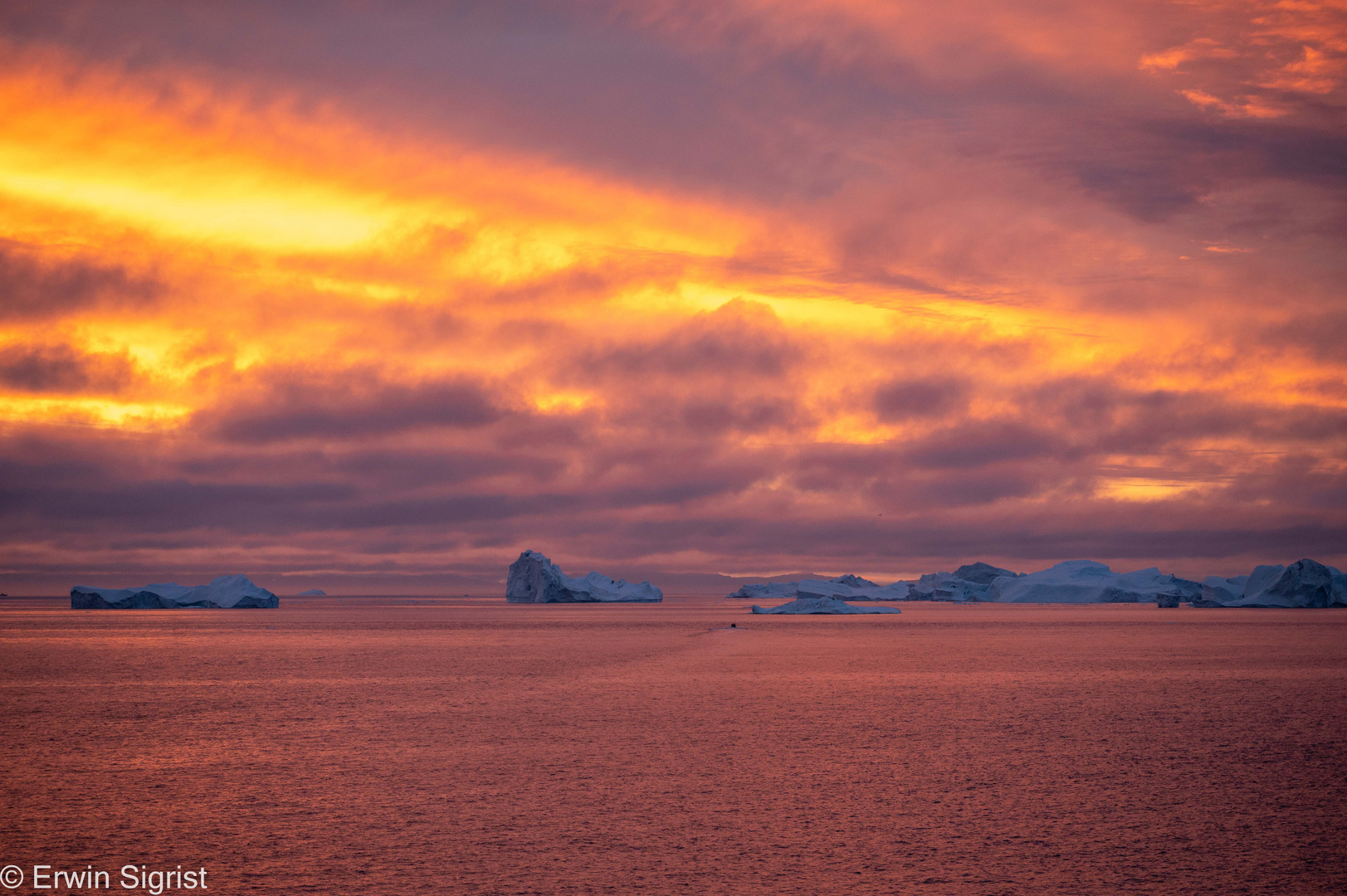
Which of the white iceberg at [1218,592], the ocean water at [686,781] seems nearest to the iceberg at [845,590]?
the white iceberg at [1218,592]

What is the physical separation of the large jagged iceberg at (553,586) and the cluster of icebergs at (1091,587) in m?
26.6

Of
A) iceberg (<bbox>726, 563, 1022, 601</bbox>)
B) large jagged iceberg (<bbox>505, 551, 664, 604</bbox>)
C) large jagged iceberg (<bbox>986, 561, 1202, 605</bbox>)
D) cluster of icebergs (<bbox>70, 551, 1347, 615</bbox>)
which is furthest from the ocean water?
iceberg (<bbox>726, 563, 1022, 601</bbox>)

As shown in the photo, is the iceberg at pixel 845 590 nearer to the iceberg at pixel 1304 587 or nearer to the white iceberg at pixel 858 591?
the white iceberg at pixel 858 591

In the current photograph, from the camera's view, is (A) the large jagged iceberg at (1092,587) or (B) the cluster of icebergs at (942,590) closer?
(B) the cluster of icebergs at (942,590)

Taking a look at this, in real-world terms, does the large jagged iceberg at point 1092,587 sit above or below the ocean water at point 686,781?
below

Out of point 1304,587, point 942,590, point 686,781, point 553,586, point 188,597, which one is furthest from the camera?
point 942,590

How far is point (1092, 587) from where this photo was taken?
441ft

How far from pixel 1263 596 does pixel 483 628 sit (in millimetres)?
82983

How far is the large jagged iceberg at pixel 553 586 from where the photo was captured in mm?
127125

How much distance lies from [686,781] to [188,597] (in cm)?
11438

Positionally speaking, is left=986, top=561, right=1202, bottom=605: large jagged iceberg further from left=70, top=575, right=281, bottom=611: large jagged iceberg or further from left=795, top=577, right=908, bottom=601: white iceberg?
left=70, top=575, right=281, bottom=611: large jagged iceberg

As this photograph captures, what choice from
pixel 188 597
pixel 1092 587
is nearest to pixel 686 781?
pixel 188 597

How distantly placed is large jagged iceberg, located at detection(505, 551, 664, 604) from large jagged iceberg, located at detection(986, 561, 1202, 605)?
5622 cm

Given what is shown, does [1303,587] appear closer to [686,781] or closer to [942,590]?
[942,590]
